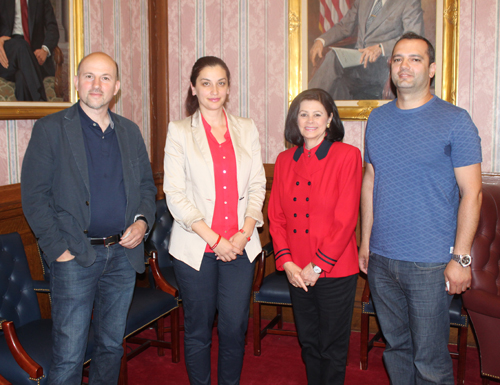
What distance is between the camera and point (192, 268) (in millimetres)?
2260

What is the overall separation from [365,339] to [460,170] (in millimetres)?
1601

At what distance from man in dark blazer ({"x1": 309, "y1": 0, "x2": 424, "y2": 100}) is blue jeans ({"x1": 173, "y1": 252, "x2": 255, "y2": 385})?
1845 mm

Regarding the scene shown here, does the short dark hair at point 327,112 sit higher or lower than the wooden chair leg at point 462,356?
higher

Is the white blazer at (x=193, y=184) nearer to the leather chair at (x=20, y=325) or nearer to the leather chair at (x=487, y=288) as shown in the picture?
the leather chair at (x=20, y=325)

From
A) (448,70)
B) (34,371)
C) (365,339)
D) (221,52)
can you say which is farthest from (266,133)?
(34,371)

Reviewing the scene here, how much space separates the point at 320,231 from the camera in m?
2.23

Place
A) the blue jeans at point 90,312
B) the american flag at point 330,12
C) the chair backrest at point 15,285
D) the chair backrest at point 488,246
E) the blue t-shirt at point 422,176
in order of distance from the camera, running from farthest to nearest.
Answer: the american flag at point 330,12 < the chair backrest at point 488,246 < the chair backrest at point 15,285 < the blue jeans at point 90,312 < the blue t-shirt at point 422,176

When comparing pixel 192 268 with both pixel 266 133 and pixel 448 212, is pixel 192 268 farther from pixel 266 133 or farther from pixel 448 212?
pixel 266 133

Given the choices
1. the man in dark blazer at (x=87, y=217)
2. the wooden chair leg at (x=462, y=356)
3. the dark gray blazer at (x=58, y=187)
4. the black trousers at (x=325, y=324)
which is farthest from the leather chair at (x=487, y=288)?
the dark gray blazer at (x=58, y=187)

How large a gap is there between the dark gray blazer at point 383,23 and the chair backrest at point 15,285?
2625mm

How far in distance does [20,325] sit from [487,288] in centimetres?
265

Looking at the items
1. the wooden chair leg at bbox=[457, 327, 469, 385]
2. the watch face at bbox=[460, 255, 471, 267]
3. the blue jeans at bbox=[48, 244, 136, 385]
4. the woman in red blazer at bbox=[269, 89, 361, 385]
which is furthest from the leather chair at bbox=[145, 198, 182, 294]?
the watch face at bbox=[460, 255, 471, 267]

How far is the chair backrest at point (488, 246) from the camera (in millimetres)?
2707

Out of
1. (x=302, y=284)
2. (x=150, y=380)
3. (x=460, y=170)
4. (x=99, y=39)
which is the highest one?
(x=99, y=39)
